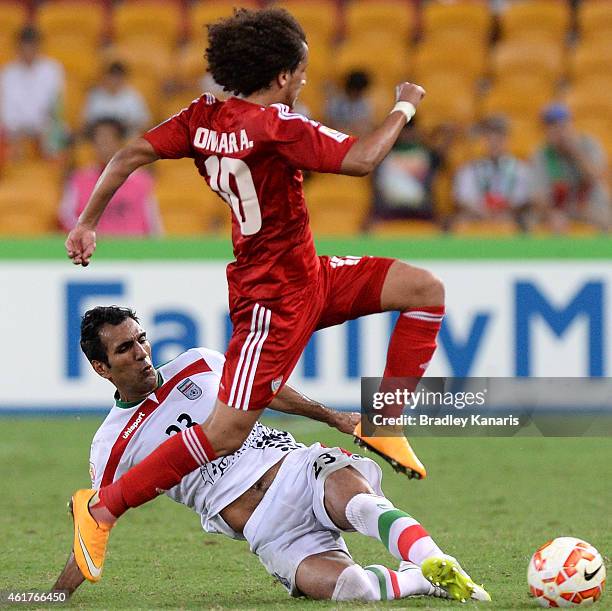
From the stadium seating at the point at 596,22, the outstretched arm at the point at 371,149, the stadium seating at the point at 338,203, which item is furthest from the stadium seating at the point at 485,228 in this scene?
the outstretched arm at the point at 371,149

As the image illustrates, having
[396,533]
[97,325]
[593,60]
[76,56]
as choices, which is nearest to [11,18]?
[76,56]

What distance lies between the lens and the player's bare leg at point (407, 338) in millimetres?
5410

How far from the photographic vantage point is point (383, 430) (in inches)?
217

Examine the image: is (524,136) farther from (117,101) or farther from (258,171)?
(258,171)

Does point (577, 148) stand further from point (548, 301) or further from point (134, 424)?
point (134, 424)

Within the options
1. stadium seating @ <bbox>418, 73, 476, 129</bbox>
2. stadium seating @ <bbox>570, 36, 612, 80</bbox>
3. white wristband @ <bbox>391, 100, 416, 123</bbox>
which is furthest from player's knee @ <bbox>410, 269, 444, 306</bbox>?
stadium seating @ <bbox>570, 36, 612, 80</bbox>

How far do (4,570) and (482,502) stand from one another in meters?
2.73

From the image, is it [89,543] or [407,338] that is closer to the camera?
[89,543]

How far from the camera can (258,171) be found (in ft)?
16.9

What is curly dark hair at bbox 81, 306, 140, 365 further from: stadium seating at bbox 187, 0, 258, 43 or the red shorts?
stadium seating at bbox 187, 0, 258, 43

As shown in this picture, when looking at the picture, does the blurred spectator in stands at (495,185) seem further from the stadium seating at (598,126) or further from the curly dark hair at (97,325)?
A: the curly dark hair at (97,325)

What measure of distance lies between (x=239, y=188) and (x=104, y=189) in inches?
21.5

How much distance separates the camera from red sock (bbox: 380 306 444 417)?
550 centimetres
